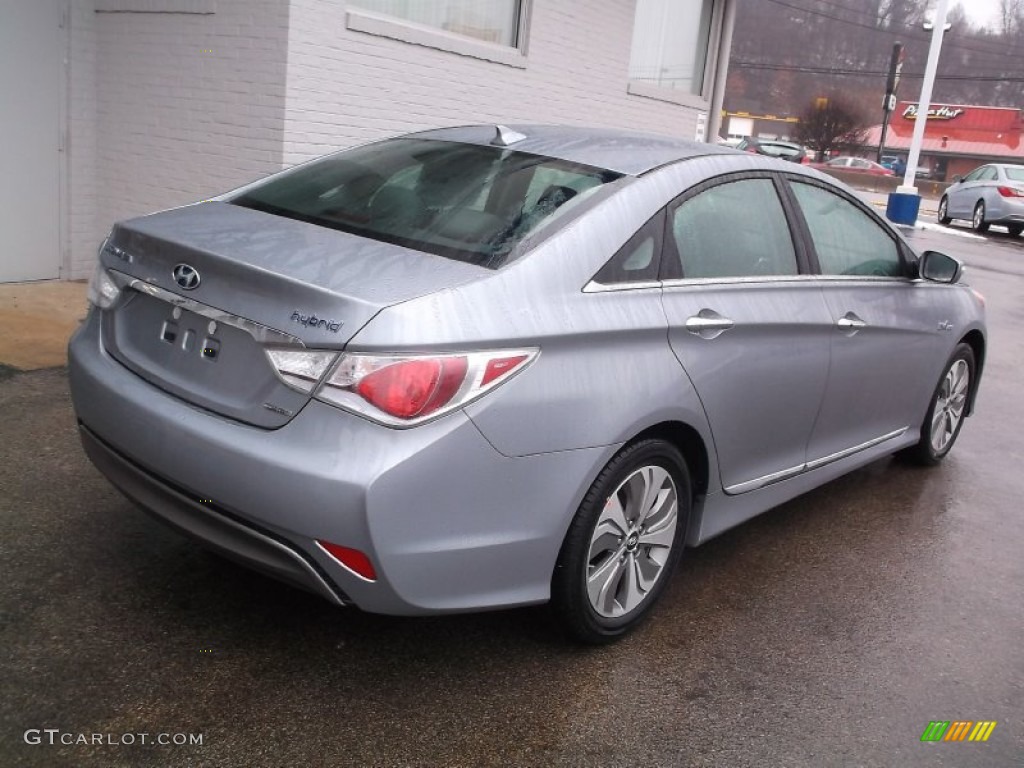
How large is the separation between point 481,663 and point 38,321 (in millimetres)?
4502

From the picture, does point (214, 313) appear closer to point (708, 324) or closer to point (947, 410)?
point (708, 324)

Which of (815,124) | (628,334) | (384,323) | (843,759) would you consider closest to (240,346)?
(384,323)

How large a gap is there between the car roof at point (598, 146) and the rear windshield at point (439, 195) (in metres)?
0.07

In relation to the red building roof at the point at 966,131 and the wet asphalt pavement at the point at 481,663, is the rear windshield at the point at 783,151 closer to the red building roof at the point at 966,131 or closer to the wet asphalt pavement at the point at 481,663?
the red building roof at the point at 966,131

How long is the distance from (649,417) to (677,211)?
0.78 meters

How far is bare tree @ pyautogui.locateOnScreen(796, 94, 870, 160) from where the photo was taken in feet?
203

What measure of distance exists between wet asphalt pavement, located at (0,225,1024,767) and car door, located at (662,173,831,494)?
57 cm

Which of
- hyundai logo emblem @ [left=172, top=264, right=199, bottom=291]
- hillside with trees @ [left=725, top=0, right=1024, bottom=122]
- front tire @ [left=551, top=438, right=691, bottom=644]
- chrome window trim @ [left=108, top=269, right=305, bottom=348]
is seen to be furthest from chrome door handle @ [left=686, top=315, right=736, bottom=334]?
hillside with trees @ [left=725, top=0, right=1024, bottom=122]

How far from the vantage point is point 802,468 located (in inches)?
161

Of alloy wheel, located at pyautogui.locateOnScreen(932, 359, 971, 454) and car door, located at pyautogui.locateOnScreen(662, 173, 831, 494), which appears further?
alloy wheel, located at pyautogui.locateOnScreen(932, 359, 971, 454)

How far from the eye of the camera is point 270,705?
2.79m

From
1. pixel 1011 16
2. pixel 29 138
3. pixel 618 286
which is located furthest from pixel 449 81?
pixel 1011 16

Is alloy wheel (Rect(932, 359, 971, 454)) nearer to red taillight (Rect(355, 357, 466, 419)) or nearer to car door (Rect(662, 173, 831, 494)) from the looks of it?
car door (Rect(662, 173, 831, 494))

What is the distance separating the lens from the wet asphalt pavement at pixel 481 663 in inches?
106
